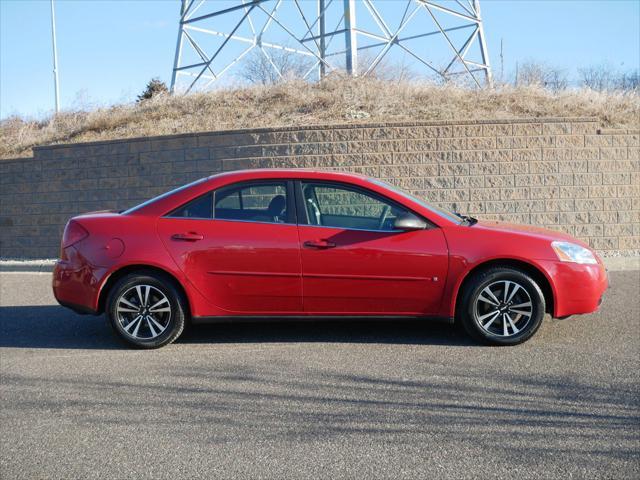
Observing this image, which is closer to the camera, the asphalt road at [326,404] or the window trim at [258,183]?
the asphalt road at [326,404]

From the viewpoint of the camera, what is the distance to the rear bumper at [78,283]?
6.81m

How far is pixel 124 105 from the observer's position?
19062 mm

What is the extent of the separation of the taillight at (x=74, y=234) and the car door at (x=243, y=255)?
0.76m

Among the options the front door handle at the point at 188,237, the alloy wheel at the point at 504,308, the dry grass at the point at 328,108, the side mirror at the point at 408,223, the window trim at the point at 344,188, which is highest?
the dry grass at the point at 328,108

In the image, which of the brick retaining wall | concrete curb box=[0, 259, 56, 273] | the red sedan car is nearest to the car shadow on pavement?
the red sedan car

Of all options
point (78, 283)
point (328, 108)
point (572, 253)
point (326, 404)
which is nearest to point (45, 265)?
point (328, 108)

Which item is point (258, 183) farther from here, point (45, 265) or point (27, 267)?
point (27, 267)

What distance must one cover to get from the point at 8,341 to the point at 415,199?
434 cm

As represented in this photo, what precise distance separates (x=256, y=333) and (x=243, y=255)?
1107 millimetres

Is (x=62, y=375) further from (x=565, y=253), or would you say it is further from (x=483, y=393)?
(x=565, y=253)

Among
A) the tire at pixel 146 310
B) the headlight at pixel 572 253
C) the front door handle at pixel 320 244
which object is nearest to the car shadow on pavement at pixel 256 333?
the tire at pixel 146 310

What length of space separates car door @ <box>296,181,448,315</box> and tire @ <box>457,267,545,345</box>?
319 millimetres

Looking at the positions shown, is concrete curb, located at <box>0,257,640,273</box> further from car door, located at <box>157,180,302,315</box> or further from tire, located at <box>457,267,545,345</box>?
car door, located at <box>157,180,302,315</box>

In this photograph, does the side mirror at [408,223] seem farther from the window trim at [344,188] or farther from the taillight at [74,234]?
the taillight at [74,234]
